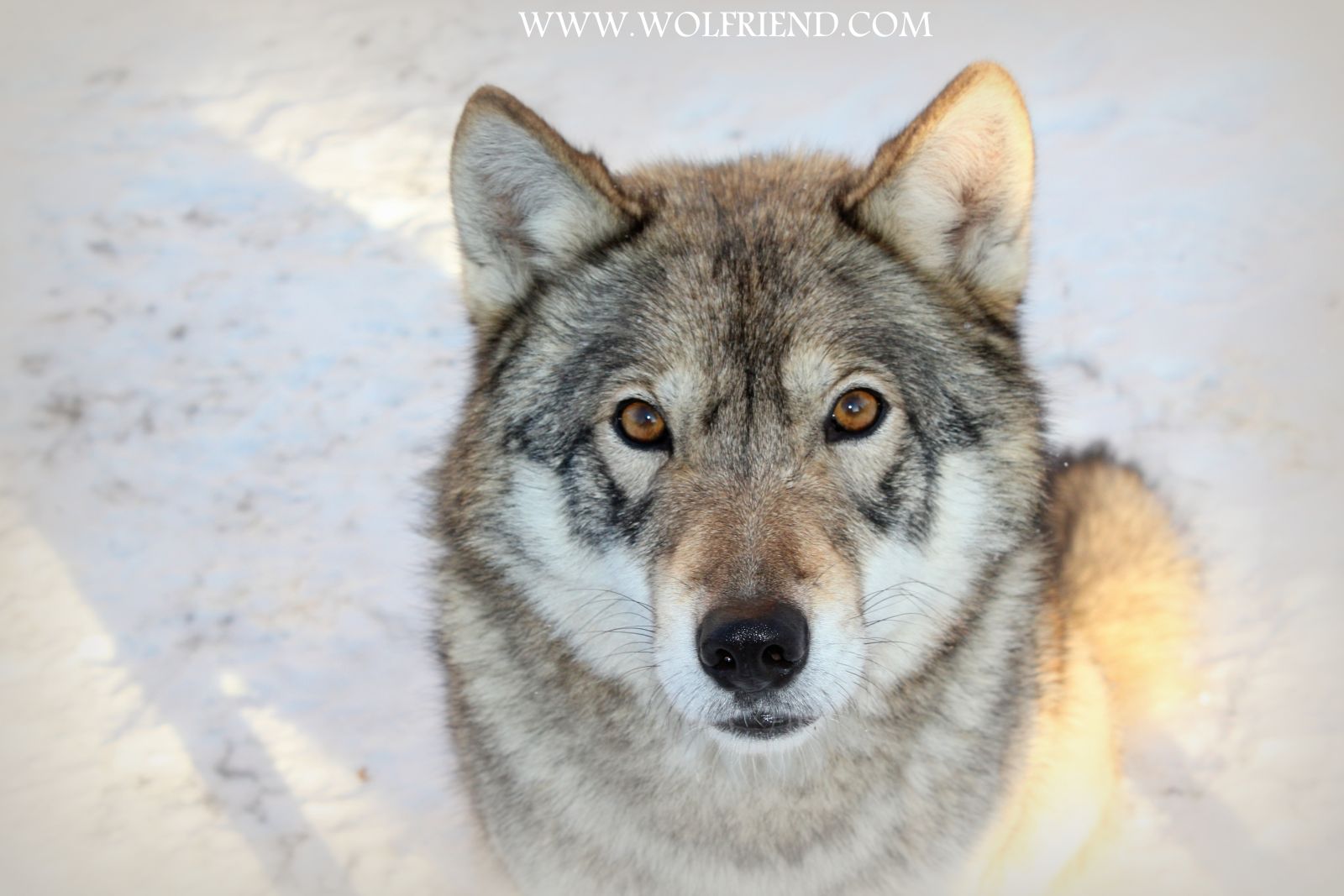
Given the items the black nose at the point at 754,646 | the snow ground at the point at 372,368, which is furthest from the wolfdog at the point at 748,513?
the snow ground at the point at 372,368

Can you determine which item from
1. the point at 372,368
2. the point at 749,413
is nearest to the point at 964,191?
A: the point at 749,413

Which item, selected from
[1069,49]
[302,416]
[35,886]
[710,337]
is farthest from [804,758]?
[1069,49]

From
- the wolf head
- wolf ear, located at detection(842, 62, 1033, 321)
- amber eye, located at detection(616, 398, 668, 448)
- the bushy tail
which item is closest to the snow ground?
the bushy tail

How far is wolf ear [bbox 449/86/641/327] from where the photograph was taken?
270cm

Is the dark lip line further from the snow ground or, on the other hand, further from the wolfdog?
the snow ground

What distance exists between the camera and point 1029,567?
3.14 metres

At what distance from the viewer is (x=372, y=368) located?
5438mm

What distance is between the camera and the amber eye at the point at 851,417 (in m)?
2.61

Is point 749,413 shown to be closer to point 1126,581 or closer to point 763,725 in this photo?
point 763,725

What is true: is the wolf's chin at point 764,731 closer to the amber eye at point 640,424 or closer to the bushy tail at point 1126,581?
the amber eye at point 640,424

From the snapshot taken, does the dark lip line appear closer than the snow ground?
Yes

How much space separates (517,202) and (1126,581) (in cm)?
261

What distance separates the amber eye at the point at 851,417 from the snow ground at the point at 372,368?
1.61m

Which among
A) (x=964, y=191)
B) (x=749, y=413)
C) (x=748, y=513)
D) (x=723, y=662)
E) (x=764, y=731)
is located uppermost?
(x=964, y=191)
